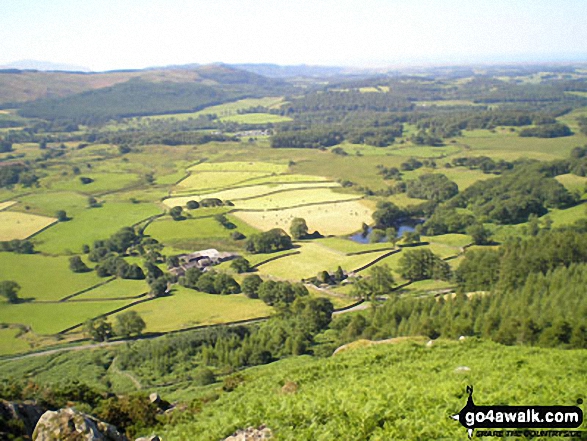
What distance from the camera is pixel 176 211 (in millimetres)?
102375

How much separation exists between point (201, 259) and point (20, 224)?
43.9 metres

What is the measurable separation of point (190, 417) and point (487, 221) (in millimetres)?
85449

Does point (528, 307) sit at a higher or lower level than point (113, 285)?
higher

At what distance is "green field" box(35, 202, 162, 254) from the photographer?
89.5 meters

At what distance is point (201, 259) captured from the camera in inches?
3199

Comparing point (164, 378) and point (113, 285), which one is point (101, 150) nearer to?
point (113, 285)

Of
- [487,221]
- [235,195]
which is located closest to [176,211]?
[235,195]

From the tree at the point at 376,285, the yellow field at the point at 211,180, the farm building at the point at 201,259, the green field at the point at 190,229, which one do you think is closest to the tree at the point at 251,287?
the farm building at the point at 201,259

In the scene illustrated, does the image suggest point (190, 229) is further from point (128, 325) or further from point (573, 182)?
point (573, 182)

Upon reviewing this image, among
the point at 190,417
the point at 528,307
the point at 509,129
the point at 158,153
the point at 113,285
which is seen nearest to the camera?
the point at 190,417

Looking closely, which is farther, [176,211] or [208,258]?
[176,211]

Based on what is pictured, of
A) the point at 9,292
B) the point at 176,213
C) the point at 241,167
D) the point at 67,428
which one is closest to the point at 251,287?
the point at 9,292

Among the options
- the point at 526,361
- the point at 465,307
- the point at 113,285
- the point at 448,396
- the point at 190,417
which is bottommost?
the point at 113,285

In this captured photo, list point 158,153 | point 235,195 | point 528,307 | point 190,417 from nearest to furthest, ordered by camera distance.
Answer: point 190,417
point 528,307
point 235,195
point 158,153
